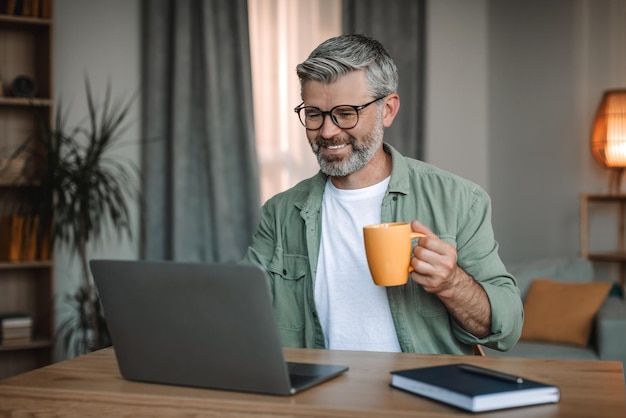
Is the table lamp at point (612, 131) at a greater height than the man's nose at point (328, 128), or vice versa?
the table lamp at point (612, 131)

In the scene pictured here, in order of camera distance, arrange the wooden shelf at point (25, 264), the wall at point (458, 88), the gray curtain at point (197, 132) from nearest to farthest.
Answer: the wooden shelf at point (25, 264) → the gray curtain at point (197, 132) → the wall at point (458, 88)

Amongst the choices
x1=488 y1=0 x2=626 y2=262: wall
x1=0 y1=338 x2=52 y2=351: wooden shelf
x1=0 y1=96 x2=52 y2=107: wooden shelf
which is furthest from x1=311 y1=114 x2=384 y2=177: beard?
x1=488 y1=0 x2=626 y2=262: wall

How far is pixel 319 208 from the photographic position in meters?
1.99

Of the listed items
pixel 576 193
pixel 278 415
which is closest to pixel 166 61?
pixel 576 193

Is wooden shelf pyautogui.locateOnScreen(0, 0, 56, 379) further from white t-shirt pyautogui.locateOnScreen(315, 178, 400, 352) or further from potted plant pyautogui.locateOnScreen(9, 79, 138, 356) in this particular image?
white t-shirt pyautogui.locateOnScreen(315, 178, 400, 352)

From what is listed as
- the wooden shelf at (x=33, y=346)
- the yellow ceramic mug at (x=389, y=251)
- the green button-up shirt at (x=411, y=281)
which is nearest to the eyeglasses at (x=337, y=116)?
the green button-up shirt at (x=411, y=281)

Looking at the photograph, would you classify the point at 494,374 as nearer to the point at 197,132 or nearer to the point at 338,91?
the point at 338,91

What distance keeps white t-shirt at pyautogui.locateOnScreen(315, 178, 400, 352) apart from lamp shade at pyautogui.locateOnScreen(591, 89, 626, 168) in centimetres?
339

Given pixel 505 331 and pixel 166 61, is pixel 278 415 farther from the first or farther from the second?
pixel 166 61

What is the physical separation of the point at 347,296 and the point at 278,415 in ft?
2.54

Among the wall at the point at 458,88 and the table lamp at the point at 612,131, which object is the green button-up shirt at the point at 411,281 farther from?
the wall at the point at 458,88

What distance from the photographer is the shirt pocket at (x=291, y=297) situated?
197 centimetres

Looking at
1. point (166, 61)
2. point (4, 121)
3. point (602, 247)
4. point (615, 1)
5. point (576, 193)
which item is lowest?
point (602, 247)

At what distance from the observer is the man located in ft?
5.87
